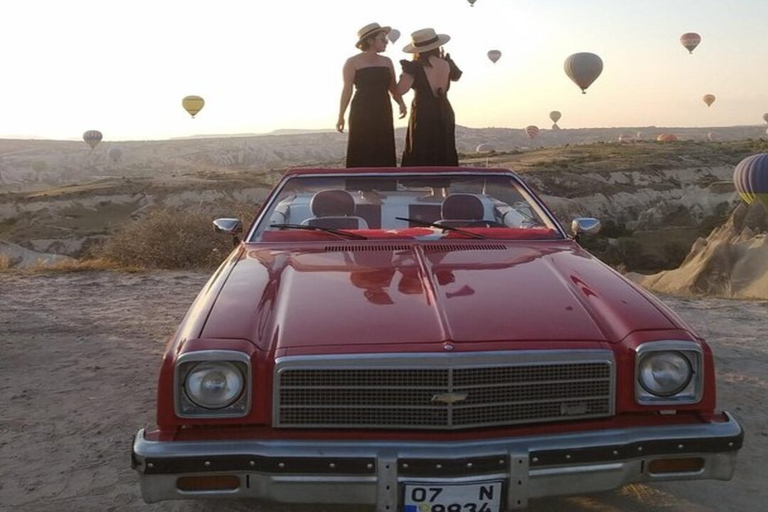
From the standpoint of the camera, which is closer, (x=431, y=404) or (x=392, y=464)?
(x=392, y=464)

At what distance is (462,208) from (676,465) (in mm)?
2080

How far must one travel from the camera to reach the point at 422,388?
8.32ft

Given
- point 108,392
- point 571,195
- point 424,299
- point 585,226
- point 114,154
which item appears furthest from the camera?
point 114,154

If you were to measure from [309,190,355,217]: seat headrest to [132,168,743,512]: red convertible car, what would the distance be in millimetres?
1459

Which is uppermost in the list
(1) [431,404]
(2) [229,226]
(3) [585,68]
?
(3) [585,68]

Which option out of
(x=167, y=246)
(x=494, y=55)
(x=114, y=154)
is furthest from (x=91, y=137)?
(x=167, y=246)

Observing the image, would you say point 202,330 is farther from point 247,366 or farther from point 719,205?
point 719,205

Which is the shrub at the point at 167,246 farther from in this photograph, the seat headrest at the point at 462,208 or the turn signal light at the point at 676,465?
the turn signal light at the point at 676,465

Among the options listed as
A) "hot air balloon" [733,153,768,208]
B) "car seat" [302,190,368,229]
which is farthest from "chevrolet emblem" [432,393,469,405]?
"hot air balloon" [733,153,768,208]

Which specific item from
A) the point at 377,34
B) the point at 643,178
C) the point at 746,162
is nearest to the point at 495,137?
the point at 643,178

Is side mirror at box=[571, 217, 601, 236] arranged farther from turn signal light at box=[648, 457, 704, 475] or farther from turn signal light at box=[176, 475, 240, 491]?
turn signal light at box=[176, 475, 240, 491]

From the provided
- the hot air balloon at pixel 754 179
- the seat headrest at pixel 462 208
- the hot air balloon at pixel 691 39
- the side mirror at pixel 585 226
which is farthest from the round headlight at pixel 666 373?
the hot air balloon at pixel 691 39

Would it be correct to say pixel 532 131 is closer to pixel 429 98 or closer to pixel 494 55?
pixel 494 55

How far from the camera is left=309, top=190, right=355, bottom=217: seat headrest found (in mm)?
4379
